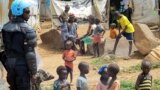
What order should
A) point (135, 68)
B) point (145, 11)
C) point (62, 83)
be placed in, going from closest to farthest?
point (62, 83) < point (135, 68) < point (145, 11)

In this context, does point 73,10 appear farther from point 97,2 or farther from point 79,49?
point 79,49

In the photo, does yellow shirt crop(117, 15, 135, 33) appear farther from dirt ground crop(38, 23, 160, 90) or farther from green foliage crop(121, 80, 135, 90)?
green foliage crop(121, 80, 135, 90)

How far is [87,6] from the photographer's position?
18328 mm

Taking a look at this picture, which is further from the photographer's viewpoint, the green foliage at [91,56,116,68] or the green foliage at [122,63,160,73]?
the green foliage at [91,56,116,68]

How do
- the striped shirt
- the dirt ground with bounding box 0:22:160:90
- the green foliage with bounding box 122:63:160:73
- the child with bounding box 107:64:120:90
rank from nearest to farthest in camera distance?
the child with bounding box 107:64:120:90
the striped shirt
the dirt ground with bounding box 0:22:160:90
the green foliage with bounding box 122:63:160:73

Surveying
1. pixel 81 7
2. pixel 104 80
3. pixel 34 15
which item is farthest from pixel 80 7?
pixel 104 80

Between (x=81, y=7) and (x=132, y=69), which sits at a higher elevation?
(x=81, y=7)

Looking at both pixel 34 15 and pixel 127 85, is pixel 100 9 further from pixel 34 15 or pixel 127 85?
pixel 127 85

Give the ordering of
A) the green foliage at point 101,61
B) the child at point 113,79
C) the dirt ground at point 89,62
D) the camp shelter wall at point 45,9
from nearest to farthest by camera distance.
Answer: the child at point 113,79
the dirt ground at point 89,62
the green foliage at point 101,61
the camp shelter wall at point 45,9

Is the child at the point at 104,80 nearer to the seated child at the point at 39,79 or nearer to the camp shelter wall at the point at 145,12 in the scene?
the seated child at the point at 39,79

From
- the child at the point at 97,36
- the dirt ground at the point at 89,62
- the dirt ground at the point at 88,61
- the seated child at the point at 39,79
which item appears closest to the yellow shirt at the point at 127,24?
the child at the point at 97,36

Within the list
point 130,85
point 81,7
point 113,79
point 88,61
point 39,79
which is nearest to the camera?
point 113,79

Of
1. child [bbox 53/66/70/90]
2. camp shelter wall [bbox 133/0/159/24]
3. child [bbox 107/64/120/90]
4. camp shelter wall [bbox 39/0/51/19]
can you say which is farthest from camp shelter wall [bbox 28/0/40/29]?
child [bbox 107/64/120/90]

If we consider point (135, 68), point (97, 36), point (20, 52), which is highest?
point (20, 52)
